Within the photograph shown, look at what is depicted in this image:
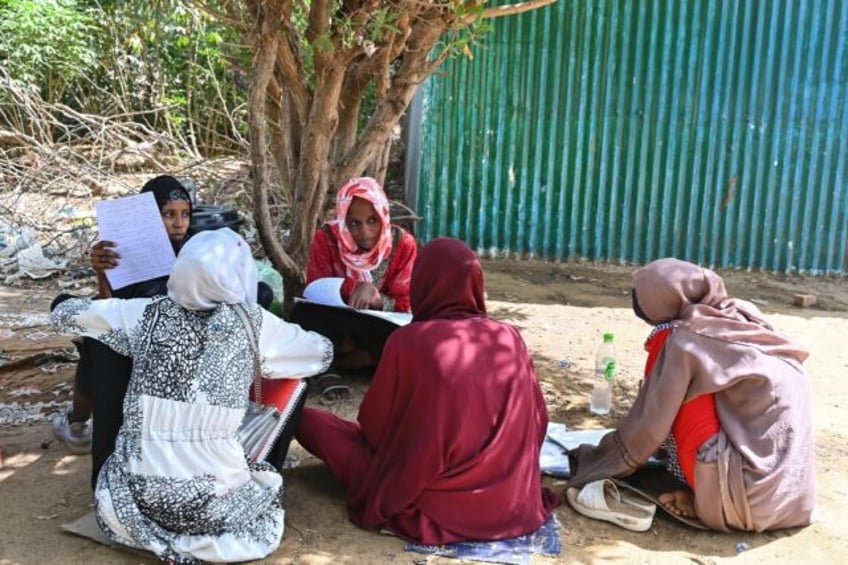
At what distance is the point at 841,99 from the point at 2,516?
8.09 m

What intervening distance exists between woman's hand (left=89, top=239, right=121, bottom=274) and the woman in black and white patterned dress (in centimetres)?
61

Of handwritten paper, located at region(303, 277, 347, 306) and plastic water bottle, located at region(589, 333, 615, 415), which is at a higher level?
handwritten paper, located at region(303, 277, 347, 306)

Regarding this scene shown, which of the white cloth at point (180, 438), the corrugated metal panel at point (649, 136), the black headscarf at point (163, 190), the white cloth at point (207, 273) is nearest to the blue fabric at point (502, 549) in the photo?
the white cloth at point (180, 438)

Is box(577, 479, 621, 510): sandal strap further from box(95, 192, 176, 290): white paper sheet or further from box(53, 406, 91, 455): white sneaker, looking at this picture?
box(53, 406, 91, 455): white sneaker

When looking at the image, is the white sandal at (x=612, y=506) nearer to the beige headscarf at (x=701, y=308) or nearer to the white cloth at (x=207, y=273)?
the beige headscarf at (x=701, y=308)

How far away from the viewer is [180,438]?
2.74m

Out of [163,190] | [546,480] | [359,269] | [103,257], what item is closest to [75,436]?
[103,257]

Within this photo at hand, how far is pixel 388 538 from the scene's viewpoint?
307cm

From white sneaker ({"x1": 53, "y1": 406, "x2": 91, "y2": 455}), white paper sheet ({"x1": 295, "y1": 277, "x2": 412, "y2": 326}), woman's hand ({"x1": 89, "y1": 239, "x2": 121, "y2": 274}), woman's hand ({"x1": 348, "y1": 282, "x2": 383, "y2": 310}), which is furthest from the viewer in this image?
woman's hand ({"x1": 348, "y1": 282, "x2": 383, "y2": 310})

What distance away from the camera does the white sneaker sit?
3693 millimetres

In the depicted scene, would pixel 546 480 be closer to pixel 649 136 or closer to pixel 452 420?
pixel 452 420

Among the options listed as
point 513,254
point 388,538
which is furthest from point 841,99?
point 388,538

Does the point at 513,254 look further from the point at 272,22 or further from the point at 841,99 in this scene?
the point at 272,22

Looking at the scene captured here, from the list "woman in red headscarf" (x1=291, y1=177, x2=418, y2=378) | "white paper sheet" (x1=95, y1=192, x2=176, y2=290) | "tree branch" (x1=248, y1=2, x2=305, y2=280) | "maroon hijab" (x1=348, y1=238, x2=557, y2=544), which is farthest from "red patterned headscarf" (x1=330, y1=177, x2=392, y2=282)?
"maroon hijab" (x1=348, y1=238, x2=557, y2=544)
